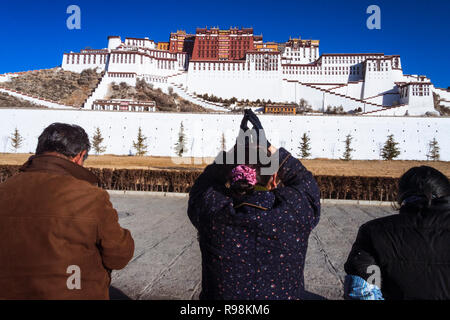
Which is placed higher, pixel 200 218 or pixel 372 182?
pixel 200 218

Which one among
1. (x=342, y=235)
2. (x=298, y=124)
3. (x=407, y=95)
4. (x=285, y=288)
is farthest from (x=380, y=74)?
(x=285, y=288)

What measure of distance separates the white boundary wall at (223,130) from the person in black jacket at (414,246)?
104 feet

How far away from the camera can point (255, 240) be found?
1.34 meters

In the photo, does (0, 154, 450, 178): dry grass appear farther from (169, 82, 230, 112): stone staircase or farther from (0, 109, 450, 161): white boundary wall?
(169, 82, 230, 112): stone staircase

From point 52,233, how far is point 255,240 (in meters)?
0.90

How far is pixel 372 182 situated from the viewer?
380 inches

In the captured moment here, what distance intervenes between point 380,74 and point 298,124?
27727 mm

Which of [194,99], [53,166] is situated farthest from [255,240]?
[194,99]

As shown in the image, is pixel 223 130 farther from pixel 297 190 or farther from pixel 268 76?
pixel 297 190

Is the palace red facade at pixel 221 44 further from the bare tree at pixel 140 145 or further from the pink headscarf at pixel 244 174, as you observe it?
the pink headscarf at pixel 244 174

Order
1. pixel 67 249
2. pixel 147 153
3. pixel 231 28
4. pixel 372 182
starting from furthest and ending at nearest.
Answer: pixel 231 28 → pixel 147 153 → pixel 372 182 → pixel 67 249

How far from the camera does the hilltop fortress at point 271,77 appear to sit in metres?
48.3

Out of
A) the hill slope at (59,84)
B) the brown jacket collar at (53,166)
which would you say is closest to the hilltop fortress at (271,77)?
the hill slope at (59,84)
